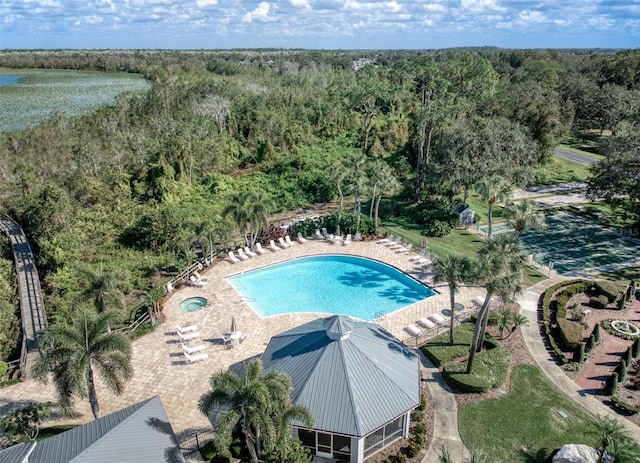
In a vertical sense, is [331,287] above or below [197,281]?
below

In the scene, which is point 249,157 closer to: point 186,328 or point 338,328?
point 186,328

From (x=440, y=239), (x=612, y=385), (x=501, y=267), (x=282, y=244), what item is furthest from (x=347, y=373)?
(x=440, y=239)

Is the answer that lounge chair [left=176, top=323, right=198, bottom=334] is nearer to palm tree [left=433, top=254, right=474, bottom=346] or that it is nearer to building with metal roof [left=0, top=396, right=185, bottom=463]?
building with metal roof [left=0, top=396, right=185, bottom=463]

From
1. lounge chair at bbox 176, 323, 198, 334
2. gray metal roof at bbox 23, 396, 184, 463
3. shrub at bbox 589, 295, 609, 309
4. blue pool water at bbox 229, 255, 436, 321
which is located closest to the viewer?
gray metal roof at bbox 23, 396, 184, 463

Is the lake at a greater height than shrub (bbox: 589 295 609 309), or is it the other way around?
the lake

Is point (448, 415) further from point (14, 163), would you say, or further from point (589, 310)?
point (14, 163)

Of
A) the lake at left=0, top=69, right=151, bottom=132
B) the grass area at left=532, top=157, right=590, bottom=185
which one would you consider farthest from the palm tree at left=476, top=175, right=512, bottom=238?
the lake at left=0, top=69, right=151, bottom=132
